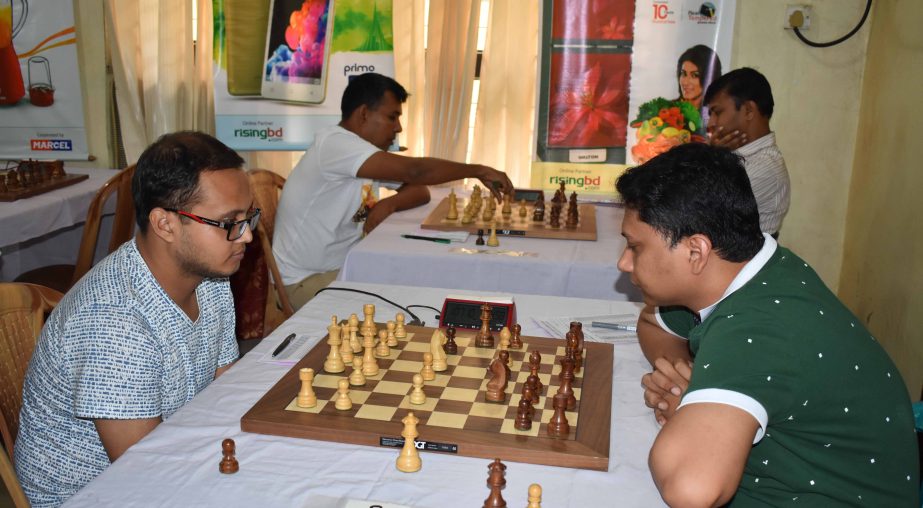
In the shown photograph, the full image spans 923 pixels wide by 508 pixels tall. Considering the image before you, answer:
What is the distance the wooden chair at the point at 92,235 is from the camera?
365cm

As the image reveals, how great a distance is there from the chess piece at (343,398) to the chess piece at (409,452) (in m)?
0.21

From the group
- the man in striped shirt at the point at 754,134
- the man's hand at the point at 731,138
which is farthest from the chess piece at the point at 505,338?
the man's hand at the point at 731,138

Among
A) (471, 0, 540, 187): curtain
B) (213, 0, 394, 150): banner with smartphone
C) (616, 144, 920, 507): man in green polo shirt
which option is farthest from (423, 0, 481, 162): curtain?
(616, 144, 920, 507): man in green polo shirt

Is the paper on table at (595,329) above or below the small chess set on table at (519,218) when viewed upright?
below

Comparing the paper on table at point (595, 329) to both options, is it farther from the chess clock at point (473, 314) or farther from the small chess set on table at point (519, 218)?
the small chess set on table at point (519, 218)

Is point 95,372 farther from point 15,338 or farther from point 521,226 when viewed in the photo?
point 521,226

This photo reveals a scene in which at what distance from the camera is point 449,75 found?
533 cm

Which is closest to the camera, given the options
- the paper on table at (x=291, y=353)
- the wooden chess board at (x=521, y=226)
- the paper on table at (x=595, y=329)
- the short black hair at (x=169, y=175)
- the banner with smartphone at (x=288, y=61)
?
the short black hair at (x=169, y=175)

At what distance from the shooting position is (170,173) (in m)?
1.78

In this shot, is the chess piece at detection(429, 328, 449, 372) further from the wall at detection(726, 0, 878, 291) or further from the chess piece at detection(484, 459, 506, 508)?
the wall at detection(726, 0, 878, 291)

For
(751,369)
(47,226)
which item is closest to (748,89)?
(751,369)

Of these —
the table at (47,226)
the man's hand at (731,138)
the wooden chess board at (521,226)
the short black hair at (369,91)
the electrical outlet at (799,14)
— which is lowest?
the table at (47,226)

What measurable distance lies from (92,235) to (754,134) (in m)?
3.12

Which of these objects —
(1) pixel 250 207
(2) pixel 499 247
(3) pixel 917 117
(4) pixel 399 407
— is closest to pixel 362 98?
(2) pixel 499 247
